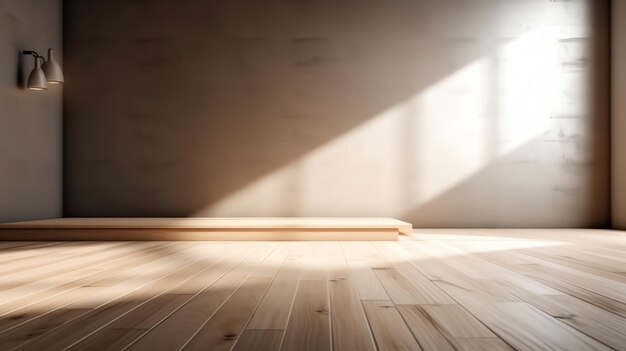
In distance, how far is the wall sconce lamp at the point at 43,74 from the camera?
12.9ft

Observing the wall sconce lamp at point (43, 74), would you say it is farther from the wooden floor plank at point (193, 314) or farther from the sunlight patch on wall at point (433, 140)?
the wooden floor plank at point (193, 314)

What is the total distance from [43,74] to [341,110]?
2659 millimetres

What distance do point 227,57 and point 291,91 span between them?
71 cm

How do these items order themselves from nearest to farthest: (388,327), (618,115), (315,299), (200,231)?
1. (388,327)
2. (315,299)
3. (200,231)
4. (618,115)

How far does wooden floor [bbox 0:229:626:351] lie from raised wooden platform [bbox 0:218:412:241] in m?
0.55

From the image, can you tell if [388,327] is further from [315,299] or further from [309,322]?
[315,299]

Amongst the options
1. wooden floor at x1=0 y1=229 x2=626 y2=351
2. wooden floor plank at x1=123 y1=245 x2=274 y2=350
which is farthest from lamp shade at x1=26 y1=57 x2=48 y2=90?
wooden floor plank at x1=123 y1=245 x2=274 y2=350

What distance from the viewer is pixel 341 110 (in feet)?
14.6

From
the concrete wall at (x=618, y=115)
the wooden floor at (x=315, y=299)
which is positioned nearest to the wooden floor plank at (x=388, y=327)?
the wooden floor at (x=315, y=299)

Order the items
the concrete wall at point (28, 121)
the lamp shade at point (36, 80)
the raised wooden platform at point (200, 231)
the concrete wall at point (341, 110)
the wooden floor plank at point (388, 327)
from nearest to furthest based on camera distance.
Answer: the wooden floor plank at point (388, 327) → the raised wooden platform at point (200, 231) → the concrete wall at point (28, 121) → the lamp shade at point (36, 80) → the concrete wall at point (341, 110)

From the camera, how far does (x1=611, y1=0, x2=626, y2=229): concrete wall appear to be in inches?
170

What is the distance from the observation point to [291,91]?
4473 millimetres

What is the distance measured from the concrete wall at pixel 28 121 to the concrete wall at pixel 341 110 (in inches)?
6.2

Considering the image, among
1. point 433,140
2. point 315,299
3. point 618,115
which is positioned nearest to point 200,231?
point 315,299
